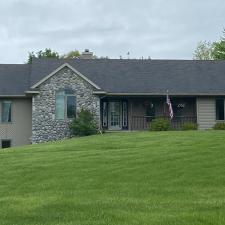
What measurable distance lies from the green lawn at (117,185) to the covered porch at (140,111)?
47.6 ft

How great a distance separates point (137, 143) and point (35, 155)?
203 inches

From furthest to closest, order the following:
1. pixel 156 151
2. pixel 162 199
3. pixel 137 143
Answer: pixel 137 143
pixel 156 151
pixel 162 199

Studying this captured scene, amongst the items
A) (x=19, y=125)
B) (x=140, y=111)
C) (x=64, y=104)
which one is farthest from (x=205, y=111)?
(x=19, y=125)

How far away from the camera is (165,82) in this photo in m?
38.9

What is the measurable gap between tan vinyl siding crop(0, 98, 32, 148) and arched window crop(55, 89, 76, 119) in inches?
95.6

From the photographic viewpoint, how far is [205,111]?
38031mm

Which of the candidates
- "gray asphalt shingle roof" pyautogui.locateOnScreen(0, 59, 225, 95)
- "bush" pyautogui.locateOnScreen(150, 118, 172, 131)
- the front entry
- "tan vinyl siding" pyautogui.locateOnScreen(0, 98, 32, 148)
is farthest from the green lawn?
the front entry

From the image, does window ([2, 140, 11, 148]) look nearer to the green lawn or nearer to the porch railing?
the porch railing

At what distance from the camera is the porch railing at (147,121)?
1495 inches

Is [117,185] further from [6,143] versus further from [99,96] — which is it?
[6,143]

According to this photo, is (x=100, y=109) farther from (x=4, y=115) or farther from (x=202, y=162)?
(x=202, y=162)

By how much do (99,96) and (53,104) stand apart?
303 cm

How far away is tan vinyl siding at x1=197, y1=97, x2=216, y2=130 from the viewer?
37.8 metres

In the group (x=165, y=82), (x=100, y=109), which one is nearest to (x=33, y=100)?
(x=100, y=109)
